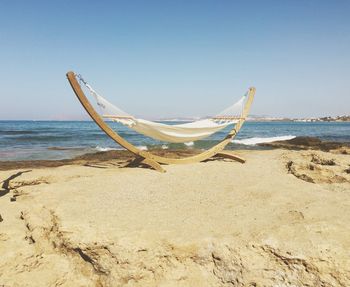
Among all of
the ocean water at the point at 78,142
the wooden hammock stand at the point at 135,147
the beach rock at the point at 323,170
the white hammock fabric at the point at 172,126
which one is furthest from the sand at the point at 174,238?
the ocean water at the point at 78,142

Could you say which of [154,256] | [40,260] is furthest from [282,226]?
[40,260]

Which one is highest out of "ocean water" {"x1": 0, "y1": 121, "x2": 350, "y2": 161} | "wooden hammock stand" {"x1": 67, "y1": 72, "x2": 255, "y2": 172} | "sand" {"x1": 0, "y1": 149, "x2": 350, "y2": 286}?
"wooden hammock stand" {"x1": 67, "y1": 72, "x2": 255, "y2": 172}

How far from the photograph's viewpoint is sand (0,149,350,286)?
231 cm

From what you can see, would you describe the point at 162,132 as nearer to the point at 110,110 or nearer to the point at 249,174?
the point at 110,110

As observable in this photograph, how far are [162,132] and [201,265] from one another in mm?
3338

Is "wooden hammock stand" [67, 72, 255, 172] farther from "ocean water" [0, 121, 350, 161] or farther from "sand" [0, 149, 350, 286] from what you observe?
"ocean water" [0, 121, 350, 161]

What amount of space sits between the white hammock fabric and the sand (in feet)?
5.34

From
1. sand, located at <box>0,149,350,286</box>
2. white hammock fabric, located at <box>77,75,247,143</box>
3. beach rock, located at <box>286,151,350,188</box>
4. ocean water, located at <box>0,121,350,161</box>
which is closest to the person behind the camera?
sand, located at <box>0,149,350,286</box>

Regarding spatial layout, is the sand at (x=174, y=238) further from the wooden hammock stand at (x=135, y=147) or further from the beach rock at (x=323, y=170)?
the wooden hammock stand at (x=135, y=147)

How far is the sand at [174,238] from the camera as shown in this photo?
231 centimetres

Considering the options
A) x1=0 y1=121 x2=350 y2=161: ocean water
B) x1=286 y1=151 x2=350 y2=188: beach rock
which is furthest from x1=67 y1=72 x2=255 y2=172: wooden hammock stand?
x1=0 y1=121 x2=350 y2=161: ocean water

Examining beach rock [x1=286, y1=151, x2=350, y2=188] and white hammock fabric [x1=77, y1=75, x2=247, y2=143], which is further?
white hammock fabric [x1=77, y1=75, x2=247, y2=143]

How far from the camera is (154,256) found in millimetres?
2430

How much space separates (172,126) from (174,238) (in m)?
3.23
